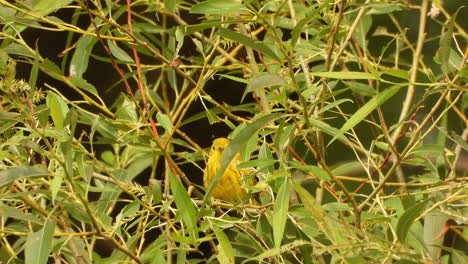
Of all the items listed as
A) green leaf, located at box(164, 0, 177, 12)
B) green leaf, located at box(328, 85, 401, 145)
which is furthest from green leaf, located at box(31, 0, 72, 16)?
green leaf, located at box(328, 85, 401, 145)

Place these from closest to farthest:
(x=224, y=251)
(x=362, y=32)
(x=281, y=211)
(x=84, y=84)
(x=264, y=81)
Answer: (x=264, y=81) < (x=281, y=211) < (x=224, y=251) < (x=84, y=84) < (x=362, y=32)

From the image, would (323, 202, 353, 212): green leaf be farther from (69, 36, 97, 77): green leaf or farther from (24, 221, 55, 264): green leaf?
(69, 36, 97, 77): green leaf

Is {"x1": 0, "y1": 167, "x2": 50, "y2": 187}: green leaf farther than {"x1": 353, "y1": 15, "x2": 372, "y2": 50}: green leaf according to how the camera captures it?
No

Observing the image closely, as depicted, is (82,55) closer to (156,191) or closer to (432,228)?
(156,191)

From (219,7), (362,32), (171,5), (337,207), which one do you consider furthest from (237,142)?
(362,32)

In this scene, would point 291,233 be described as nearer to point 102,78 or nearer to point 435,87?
point 435,87

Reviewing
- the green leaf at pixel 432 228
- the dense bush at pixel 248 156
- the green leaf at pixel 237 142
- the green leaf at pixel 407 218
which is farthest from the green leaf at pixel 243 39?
the green leaf at pixel 432 228
